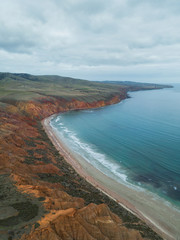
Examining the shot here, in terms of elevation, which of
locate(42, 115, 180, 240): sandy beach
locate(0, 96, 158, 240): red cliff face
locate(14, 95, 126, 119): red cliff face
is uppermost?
locate(14, 95, 126, 119): red cliff face

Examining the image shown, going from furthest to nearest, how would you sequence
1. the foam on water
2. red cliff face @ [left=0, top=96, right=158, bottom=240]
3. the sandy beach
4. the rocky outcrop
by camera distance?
1. the foam on water
2. the sandy beach
3. red cliff face @ [left=0, top=96, right=158, bottom=240]
4. the rocky outcrop

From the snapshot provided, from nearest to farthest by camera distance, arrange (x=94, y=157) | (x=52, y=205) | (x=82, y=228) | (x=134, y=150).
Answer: (x=82, y=228)
(x=52, y=205)
(x=94, y=157)
(x=134, y=150)

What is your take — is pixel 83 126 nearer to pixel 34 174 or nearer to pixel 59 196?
pixel 34 174

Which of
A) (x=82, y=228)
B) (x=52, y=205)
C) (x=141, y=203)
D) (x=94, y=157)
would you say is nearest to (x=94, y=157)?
(x=94, y=157)

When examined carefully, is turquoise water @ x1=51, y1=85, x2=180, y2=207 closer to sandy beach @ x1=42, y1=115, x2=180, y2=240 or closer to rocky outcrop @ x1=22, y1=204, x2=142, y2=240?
sandy beach @ x1=42, y1=115, x2=180, y2=240

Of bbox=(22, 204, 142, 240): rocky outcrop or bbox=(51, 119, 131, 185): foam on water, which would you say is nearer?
bbox=(22, 204, 142, 240): rocky outcrop

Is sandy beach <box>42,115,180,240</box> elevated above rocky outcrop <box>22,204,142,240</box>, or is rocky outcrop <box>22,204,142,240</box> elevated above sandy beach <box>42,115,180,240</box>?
rocky outcrop <box>22,204,142,240</box>

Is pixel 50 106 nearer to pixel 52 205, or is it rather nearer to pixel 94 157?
pixel 94 157

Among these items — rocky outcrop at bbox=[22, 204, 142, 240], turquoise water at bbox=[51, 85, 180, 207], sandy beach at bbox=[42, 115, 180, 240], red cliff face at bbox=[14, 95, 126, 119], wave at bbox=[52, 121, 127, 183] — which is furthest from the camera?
red cliff face at bbox=[14, 95, 126, 119]

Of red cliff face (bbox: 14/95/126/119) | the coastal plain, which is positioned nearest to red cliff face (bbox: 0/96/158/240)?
the coastal plain
